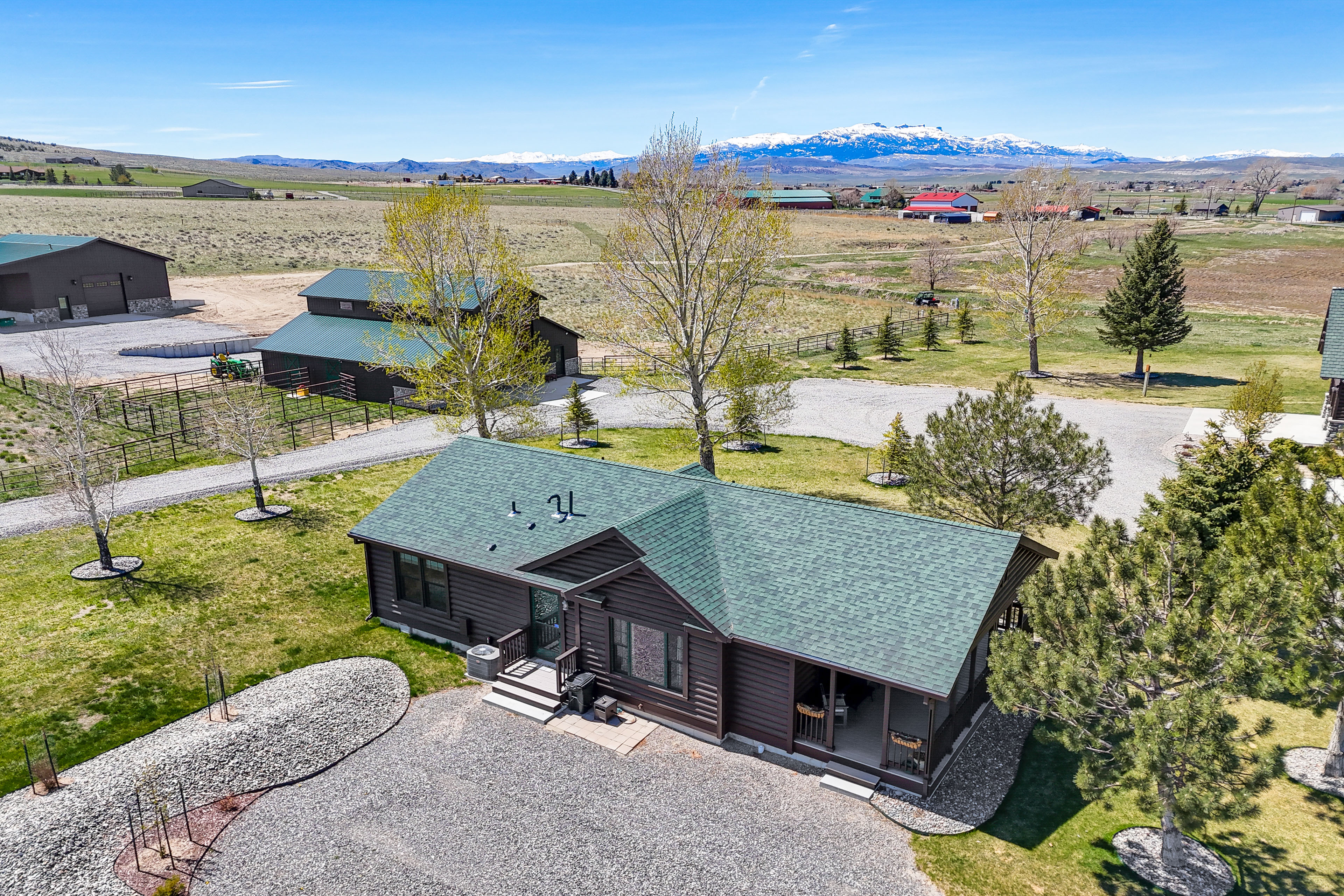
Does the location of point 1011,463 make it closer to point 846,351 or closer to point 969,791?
point 969,791

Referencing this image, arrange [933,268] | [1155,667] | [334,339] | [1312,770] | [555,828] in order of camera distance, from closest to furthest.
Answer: [1155,667] → [555,828] → [1312,770] → [334,339] → [933,268]

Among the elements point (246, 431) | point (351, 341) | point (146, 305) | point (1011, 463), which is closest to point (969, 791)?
point (1011, 463)

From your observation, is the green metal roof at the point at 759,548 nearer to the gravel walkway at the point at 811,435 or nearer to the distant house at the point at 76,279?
the gravel walkway at the point at 811,435

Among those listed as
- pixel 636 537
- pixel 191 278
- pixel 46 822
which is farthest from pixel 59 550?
pixel 191 278

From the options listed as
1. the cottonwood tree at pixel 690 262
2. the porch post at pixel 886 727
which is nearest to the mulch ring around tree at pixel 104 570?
the cottonwood tree at pixel 690 262

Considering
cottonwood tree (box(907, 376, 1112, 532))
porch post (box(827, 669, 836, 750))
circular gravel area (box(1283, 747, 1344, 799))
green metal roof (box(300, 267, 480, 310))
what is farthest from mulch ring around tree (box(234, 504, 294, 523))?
circular gravel area (box(1283, 747, 1344, 799))

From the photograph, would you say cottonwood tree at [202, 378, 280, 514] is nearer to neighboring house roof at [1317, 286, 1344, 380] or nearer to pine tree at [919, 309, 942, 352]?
neighboring house roof at [1317, 286, 1344, 380]

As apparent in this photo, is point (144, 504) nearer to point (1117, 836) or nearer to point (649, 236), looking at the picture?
point (649, 236)
